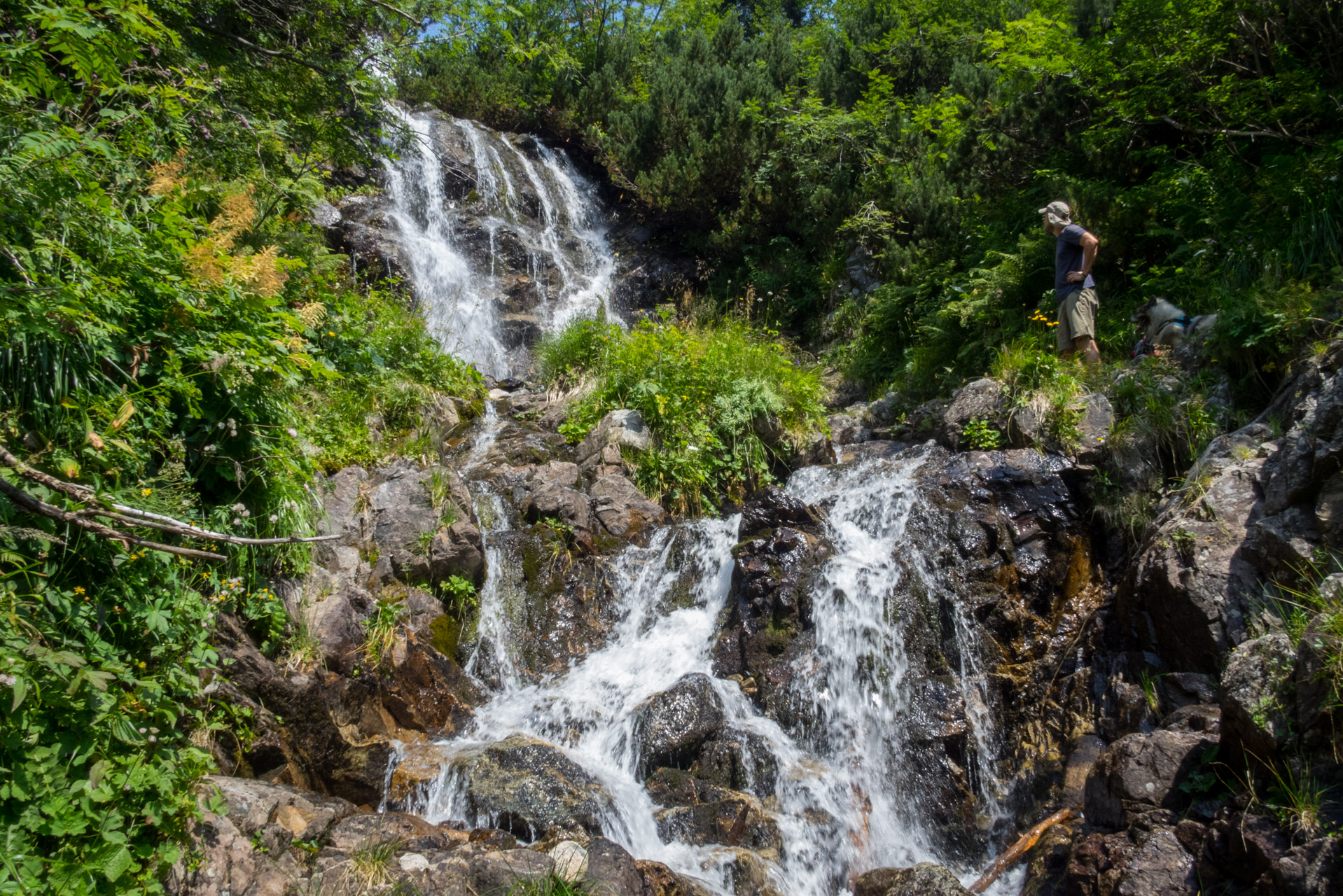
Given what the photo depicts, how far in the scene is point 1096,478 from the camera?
579cm

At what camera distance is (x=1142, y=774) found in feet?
11.7

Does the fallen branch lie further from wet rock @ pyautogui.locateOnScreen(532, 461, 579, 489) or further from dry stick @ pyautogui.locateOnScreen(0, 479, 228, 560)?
wet rock @ pyautogui.locateOnScreen(532, 461, 579, 489)

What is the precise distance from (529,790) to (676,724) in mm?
1119

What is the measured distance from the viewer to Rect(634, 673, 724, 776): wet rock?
185 inches

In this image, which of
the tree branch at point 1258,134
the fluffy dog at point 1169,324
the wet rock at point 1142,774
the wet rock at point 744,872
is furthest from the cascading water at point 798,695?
the tree branch at point 1258,134

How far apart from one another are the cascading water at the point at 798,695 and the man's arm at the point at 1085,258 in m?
2.35

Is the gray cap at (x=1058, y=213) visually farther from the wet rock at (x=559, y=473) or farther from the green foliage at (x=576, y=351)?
the wet rock at (x=559, y=473)

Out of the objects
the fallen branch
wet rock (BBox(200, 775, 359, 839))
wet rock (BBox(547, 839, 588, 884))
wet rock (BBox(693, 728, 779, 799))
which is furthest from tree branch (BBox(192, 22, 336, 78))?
wet rock (BBox(693, 728, 779, 799))

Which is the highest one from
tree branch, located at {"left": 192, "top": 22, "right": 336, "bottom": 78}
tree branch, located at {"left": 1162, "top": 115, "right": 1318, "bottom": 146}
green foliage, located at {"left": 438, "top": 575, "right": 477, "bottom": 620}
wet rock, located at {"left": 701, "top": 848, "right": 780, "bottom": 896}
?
tree branch, located at {"left": 1162, "top": 115, "right": 1318, "bottom": 146}

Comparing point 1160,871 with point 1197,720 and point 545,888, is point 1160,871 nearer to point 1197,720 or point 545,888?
point 1197,720

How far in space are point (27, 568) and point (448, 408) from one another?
6.03 meters

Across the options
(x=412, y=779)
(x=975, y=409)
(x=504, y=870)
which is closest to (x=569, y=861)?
(x=504, y=870)

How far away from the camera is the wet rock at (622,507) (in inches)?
270

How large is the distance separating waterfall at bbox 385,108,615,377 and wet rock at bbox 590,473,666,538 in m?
4.52
